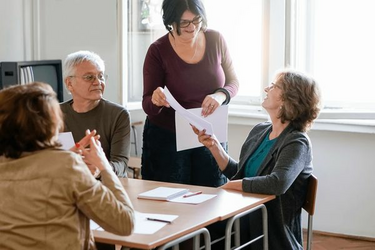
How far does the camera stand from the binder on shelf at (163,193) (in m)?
2.98

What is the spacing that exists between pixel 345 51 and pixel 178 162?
185 centimetres

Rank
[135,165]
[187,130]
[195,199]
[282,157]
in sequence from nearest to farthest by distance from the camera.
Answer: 1. [195,199]
2. [282,157]
3. [187,130]
4. [135,165]

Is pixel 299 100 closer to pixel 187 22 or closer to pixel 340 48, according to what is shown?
pixel 187 22

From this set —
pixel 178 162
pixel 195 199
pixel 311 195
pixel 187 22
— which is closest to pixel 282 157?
pixel 311 195

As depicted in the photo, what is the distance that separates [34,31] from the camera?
557 cm

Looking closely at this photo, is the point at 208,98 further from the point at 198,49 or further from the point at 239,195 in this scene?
the point at 239,195

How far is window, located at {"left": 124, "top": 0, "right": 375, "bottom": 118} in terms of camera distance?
4.74 m

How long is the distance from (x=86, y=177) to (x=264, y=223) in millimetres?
1206

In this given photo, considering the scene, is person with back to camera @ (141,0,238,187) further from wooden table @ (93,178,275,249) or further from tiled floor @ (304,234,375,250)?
tiled floor @ (304,234,375,250)

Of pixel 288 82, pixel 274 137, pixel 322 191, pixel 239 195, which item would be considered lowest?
pixel 322 191

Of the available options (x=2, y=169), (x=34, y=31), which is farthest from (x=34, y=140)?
(x=34, y=31)

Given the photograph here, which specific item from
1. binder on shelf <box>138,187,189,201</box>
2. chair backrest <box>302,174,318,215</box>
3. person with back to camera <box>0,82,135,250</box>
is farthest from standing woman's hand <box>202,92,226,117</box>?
person with back to camera <box>0,82,135,250</box>

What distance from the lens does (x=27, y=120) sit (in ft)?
6.41

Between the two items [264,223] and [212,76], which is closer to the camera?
[264,223]
